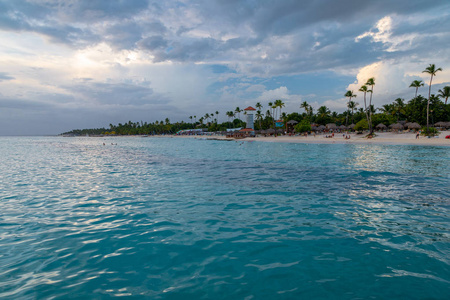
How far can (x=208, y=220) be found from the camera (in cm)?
871

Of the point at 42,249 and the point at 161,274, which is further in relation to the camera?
the point at 42,249

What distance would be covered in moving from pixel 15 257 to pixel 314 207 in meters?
10.0

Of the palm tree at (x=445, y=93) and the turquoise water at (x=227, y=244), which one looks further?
the palm tree at (x=445, y=93)

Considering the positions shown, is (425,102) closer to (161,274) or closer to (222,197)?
(222,197)

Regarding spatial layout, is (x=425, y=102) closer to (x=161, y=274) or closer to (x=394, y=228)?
(x=394, y=228)

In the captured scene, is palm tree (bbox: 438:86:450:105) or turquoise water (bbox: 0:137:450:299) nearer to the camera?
turquoise water (bbox: 0:137:450:299)

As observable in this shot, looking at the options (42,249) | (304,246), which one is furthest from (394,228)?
(42,249)

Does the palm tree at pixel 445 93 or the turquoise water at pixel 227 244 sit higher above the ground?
the palm tree at pixel 445 93

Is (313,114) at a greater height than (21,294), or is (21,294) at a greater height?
(313,114)

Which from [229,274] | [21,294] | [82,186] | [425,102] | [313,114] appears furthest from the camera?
[313,114]

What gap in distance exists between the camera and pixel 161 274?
532cm

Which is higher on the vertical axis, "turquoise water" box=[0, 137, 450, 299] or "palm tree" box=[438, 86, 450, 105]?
"palm tree" box=[438, 86, 450, 105]

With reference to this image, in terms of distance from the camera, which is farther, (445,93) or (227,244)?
(445,93)

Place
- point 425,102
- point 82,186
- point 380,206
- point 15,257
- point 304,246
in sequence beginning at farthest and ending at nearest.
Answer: point 425,102 → point 82,186 → point 380,206 → point 304,246 → point 15,257
